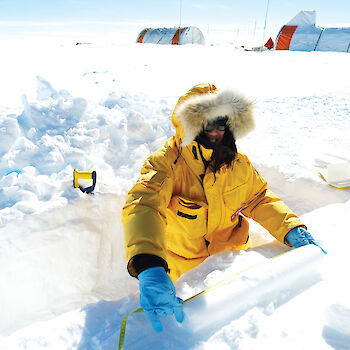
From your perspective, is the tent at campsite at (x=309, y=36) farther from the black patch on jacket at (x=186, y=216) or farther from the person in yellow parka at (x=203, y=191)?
Result: the black patch on jacket at (x=186, y=216)

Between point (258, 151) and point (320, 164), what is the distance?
2.11 ft

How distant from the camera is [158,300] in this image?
1.15 meters

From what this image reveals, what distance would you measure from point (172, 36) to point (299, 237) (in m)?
14.1

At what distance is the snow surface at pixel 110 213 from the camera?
1.11 metres

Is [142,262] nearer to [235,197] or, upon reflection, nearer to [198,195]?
[198,195]

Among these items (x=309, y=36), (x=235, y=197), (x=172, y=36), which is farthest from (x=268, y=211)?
(x=172, y=36)

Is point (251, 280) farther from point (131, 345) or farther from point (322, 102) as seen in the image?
point (322, 102)

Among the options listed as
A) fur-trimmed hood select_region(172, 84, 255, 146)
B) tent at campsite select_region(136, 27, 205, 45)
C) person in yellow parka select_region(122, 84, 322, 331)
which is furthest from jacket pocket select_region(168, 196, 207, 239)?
tent at campsite select_region(136, 27, 205, 45)

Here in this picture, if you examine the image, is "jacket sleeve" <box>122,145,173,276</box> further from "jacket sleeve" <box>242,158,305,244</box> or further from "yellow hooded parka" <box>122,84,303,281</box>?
"jacket sleeve" <box>242,158,305,244</box>

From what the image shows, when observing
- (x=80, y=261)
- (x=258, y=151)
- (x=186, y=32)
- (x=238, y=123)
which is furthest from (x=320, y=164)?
(x=186, y=32)

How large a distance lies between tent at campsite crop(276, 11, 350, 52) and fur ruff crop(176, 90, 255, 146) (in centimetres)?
1239

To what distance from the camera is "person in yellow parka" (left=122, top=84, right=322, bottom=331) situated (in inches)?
60.4

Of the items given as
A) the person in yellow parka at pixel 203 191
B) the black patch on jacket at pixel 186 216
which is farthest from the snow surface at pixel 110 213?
the black patch on jacket at pixel 186 216

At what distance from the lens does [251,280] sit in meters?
1.25
